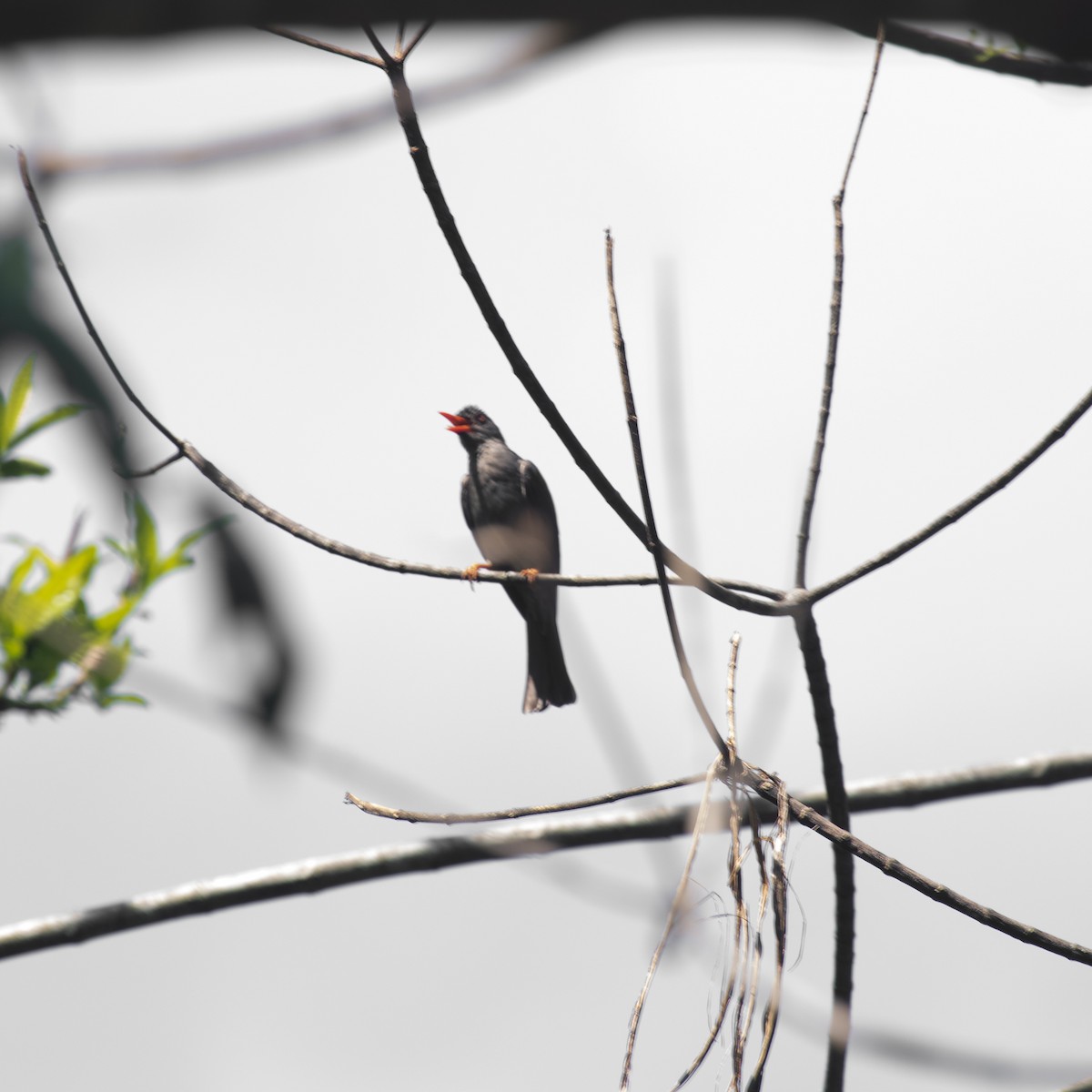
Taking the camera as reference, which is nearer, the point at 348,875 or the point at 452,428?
the point at 348,875

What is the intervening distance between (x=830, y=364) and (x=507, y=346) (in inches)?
35.1

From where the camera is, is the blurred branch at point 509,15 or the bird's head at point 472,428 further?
the bird's head at point 472,428

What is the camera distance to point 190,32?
76 cm

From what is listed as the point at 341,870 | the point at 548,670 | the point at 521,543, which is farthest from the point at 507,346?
the point at 521,543

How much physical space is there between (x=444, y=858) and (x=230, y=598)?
2.84m

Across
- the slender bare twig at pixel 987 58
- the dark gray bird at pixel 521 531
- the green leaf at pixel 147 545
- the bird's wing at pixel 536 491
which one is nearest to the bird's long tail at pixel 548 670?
the dark gray bird at pixel 521 531

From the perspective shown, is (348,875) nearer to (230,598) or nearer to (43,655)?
(43,655)

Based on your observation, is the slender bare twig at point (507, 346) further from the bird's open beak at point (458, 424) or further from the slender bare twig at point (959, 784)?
the bird's open beak at point (458, 424)

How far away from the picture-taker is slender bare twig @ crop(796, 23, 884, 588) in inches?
114

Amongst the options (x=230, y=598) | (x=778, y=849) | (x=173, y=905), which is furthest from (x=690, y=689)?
(x=173, y=905)

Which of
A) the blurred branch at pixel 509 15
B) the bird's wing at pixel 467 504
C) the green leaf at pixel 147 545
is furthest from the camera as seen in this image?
the bird's wing at pixel 467 504

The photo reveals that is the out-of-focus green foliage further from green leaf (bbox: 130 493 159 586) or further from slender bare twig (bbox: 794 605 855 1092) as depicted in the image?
slender bare twig (bbox: 794 605 855 1092)

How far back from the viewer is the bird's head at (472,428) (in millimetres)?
8898

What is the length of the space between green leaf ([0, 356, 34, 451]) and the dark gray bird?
13.8 ft
